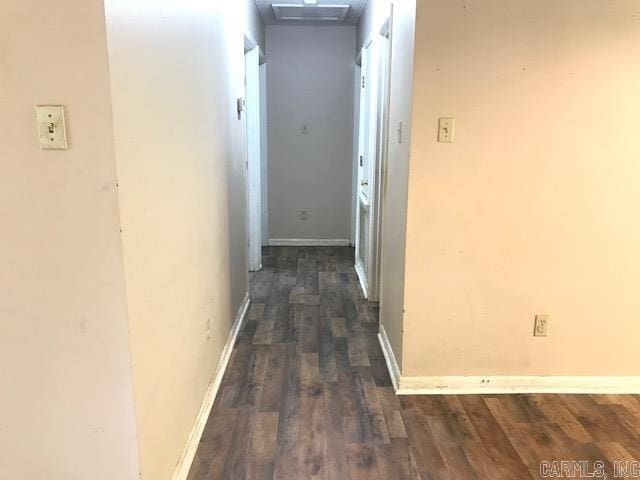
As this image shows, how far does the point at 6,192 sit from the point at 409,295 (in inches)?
71.2

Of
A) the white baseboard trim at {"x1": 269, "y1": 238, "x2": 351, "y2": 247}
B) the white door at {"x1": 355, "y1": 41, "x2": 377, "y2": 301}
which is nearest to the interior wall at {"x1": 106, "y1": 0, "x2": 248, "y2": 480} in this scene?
the white door at {"x1": 355, "y1": 41, "x2": 377, "y2": 301}

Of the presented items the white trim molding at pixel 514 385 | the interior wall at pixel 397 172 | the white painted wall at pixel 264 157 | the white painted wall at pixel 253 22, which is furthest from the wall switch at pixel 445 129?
the white painted wall at pixel 264 157

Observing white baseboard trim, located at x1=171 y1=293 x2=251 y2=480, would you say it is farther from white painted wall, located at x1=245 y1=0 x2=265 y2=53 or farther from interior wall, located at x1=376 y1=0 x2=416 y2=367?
white painted wall, located at x1=245 y1=0 x2=265 y2=53

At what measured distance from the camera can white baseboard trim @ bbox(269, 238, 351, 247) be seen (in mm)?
6109

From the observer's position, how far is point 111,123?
1389mm

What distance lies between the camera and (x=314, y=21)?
217 inches

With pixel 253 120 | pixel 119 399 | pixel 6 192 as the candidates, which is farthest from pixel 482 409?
pixel 253 120

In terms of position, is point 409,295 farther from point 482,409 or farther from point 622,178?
point 622,178

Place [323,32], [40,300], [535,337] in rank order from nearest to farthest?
[40,300] < [535,337] < [323,32]

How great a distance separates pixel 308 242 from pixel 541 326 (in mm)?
3656

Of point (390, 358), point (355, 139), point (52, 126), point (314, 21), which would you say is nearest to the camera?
point (52, 126)

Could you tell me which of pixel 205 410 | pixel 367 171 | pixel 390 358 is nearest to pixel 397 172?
pixel 390 358

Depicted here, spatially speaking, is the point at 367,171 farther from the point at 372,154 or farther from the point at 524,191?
the point at 524,191

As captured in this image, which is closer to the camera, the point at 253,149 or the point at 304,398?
the point at 304,398
